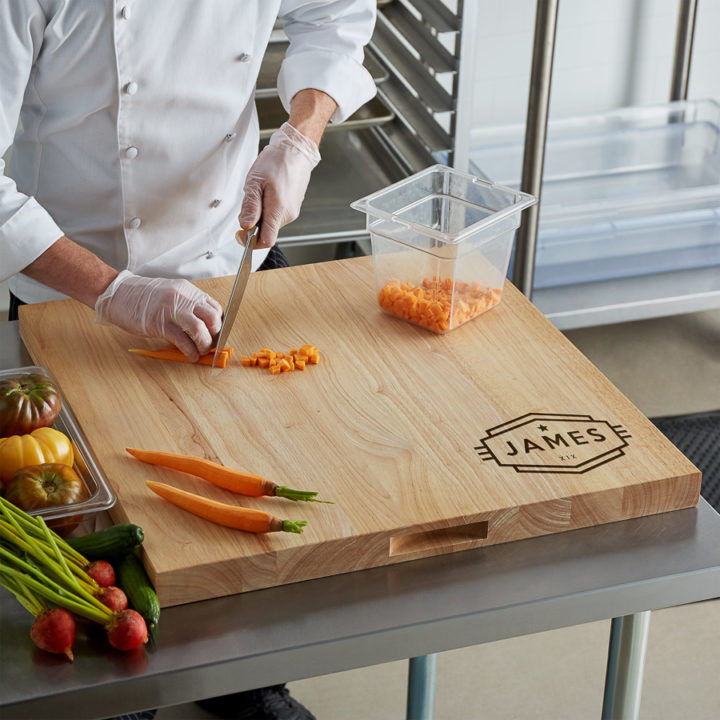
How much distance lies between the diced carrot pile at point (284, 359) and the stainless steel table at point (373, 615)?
367 millimetres

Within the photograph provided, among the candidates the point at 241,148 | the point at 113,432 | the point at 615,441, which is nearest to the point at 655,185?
the point at 241,148

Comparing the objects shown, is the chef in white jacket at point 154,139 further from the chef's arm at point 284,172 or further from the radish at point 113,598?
the radish at point 113,598

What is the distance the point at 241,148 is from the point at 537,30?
1057mm

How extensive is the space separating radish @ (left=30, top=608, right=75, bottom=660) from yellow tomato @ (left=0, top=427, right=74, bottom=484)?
0.67 feet

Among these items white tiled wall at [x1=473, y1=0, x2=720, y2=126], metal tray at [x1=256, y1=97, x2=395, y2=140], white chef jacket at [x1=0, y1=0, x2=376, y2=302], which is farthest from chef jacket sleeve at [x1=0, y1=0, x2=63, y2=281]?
white tiled wall at [x1=473, y1=0, x2=720, y2=126]

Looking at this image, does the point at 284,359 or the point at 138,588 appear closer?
the point at 138,588

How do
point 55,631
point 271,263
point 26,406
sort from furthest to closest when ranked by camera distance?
point 271,263 → point 26,406 → point 55,631

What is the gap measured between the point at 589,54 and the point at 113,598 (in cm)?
295

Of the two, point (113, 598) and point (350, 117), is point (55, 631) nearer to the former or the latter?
point (113, 598)

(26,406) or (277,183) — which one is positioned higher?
(277,183)

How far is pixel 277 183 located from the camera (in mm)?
1610

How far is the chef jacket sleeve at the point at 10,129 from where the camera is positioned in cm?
145

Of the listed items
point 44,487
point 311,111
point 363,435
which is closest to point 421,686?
point 363,435

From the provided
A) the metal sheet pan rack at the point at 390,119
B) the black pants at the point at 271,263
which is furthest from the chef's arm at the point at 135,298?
the metal sheet pan rack at the point at 390,119
